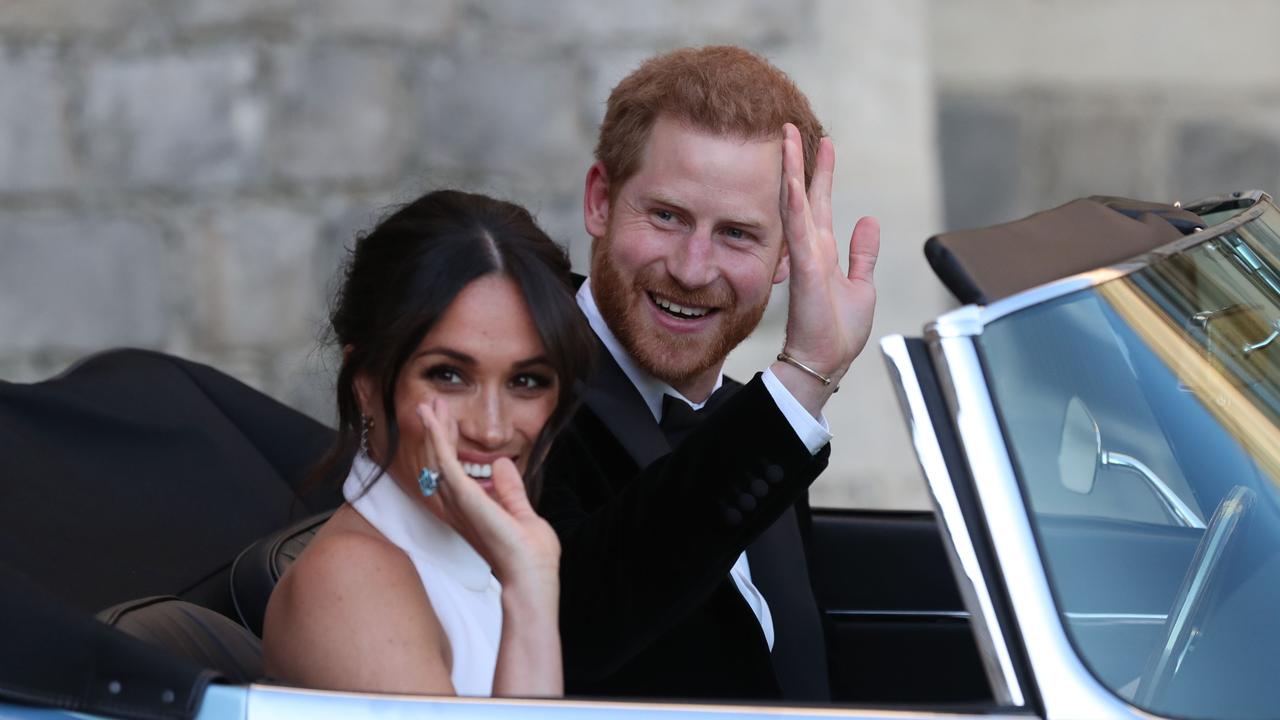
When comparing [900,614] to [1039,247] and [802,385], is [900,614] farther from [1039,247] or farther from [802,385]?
[1039,247]

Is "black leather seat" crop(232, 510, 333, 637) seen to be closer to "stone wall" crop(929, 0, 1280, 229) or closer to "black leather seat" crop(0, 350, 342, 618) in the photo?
"black leather seat" crop(0, 350, 342, 618)

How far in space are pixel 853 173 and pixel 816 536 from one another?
2.15m

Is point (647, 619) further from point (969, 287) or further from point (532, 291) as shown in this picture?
point (969, 287)

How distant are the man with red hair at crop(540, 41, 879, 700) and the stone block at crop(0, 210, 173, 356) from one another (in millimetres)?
2712

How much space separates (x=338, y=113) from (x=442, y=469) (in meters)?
3.29

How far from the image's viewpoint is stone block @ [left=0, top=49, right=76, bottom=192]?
482 cm

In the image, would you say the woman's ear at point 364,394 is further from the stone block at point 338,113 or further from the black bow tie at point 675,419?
the stone block at point 338,113

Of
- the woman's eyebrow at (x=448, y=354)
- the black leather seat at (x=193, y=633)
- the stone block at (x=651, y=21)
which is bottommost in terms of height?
the black leather seat at (x=193, y=633)

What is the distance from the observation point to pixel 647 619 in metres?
1.99

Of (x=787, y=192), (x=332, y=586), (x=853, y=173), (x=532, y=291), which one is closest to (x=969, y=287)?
(x=787, y=192)

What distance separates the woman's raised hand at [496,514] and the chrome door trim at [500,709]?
14 cm

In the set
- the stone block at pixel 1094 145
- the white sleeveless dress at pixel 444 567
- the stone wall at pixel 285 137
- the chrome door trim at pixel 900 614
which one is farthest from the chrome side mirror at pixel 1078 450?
the stone block at pixel 1094 145

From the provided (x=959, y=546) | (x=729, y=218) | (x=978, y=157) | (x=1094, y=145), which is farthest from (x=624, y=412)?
(x=1094, y=145)

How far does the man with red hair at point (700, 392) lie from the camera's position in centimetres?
193
